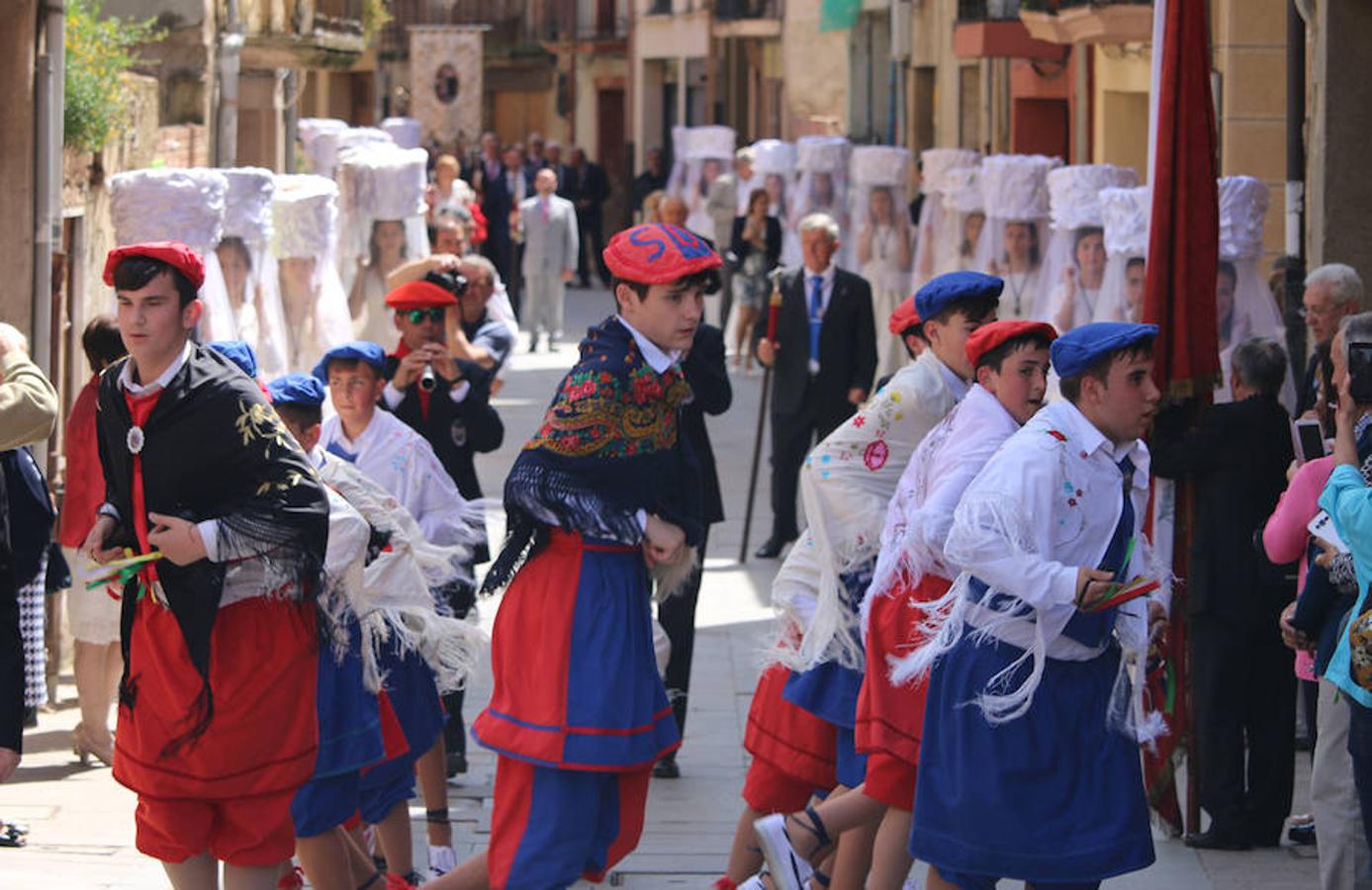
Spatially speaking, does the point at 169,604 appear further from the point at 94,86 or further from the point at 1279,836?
the point at 94,86

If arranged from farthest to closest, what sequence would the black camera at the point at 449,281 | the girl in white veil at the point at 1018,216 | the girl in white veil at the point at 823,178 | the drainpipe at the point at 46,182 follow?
the girl in white veil at the point at 823,178 → the girl in white veil at the point at 1018,216 → the drainpipe at the point at 46,182 → the black camera at the point at 449,281

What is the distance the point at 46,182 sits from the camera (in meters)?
10.4

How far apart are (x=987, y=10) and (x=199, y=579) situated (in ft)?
59.4

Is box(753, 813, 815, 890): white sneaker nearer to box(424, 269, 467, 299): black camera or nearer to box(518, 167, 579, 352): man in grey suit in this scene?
box(424, 269, 467, 299): black camera

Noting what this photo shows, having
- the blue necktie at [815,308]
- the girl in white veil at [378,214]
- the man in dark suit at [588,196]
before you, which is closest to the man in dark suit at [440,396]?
the blue necktie at [815,308]

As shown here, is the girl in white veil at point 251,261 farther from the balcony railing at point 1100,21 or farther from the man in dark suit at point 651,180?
the man in dark suit at point 651,180

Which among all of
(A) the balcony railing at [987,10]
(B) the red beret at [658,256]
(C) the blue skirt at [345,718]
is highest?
(A) the balcony railing at [987,10]

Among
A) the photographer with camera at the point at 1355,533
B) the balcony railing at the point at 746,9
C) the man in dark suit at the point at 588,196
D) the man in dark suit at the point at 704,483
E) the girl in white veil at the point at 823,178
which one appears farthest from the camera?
the balcony railing at the point at 746,9

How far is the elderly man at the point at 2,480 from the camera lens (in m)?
6.32

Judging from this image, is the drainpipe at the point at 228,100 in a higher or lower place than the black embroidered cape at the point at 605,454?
higher

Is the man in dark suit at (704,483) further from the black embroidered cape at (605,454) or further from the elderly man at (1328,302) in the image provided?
the black embroidered cape at (605,454)

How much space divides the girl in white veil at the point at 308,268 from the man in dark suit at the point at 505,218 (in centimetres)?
1525

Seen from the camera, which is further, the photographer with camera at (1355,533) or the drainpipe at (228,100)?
the drainpipe at (228,100)

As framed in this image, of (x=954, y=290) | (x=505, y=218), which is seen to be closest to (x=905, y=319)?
(x=954, y=290)
